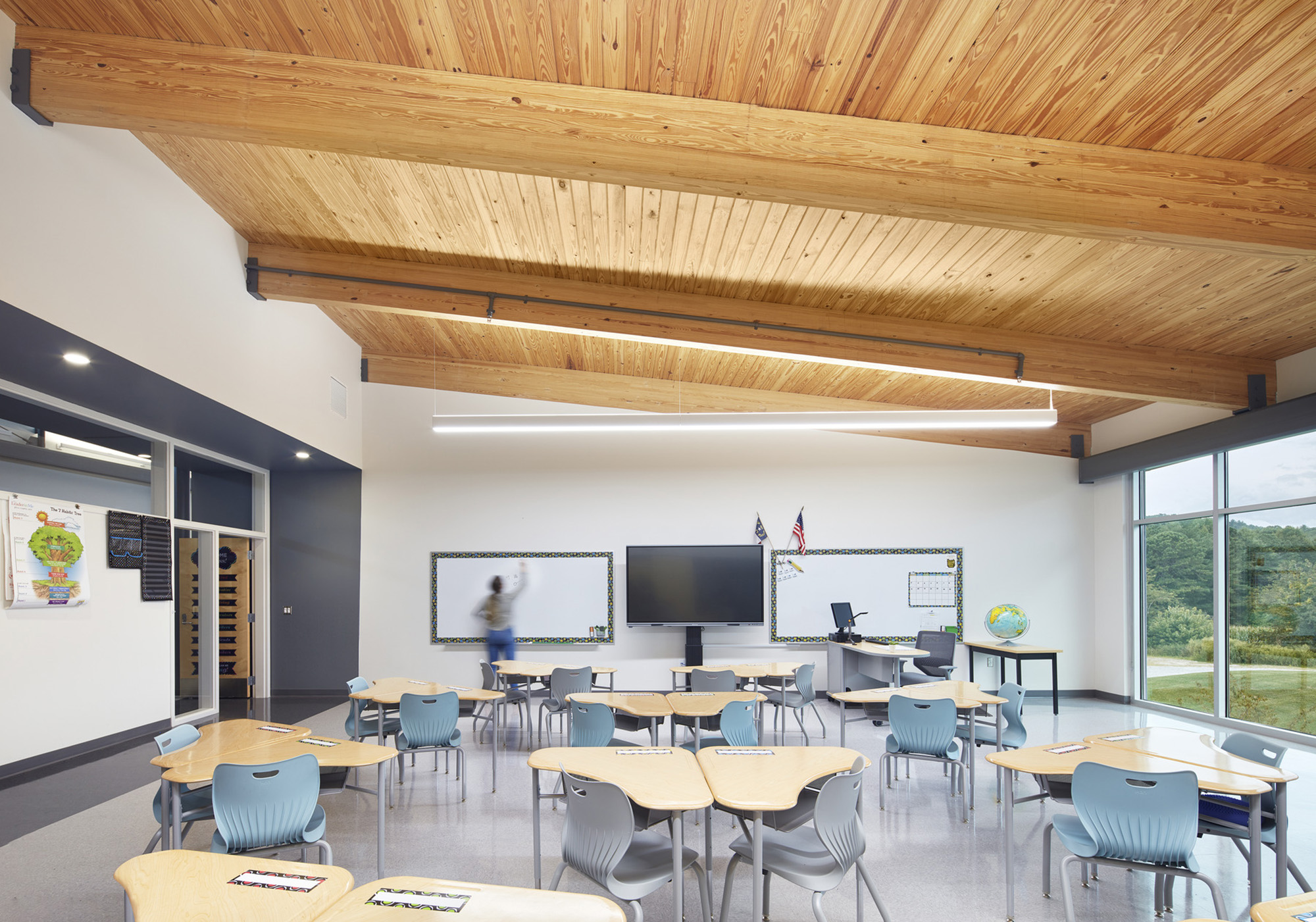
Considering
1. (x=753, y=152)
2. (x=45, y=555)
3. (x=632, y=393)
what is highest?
(x=753, y=152)

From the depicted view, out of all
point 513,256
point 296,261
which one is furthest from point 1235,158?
point 296,261

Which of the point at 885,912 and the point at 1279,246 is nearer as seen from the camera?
the point at 885,912

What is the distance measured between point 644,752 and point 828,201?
2809mm

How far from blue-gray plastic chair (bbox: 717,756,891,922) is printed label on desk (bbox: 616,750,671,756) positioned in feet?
2.04

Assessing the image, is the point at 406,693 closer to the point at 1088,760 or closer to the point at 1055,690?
the point at 1088,760

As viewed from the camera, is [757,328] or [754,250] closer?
[754,250]

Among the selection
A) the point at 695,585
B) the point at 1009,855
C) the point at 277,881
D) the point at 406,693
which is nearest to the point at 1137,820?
the point at 1009,855

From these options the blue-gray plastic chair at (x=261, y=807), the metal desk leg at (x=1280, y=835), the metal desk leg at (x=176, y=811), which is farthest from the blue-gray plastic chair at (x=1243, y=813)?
the metal desk leg at (x=176, y=811)

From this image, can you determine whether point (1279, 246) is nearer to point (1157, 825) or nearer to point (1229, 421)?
point (1157, 825)

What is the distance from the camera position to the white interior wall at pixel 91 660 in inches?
221

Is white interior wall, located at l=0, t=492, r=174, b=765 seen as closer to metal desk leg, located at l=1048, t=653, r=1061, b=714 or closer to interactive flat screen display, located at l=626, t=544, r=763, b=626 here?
interactive flat screen display, located at l=626, t=544, r=763, b=626

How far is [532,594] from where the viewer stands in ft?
30.9

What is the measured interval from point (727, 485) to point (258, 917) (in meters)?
7.82

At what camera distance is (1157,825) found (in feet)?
10.1
